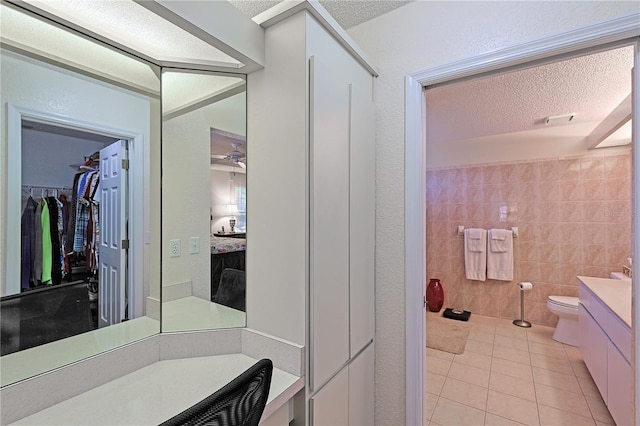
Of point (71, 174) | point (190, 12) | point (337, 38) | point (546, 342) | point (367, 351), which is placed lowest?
point (546, 342)

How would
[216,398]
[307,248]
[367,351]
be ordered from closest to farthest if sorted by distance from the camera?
[216,398] → [307,248] → [367,351]

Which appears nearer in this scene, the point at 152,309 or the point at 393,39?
the point at 152,309

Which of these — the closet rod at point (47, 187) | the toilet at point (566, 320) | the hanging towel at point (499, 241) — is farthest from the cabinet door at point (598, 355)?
the closet rod at point (47, 187)

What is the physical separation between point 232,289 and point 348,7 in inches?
62.4

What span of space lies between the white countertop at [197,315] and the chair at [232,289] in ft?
0.08

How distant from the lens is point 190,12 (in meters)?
0.96

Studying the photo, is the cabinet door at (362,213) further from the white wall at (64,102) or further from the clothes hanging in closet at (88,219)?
the clothes hanging in closet at (88,219)

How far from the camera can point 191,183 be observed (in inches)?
53.8

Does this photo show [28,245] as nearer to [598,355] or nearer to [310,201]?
[310,201]

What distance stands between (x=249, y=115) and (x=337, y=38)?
0.52 meters

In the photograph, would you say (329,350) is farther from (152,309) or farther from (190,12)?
(190,12)

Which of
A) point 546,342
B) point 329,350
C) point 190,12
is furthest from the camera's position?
point 546,342

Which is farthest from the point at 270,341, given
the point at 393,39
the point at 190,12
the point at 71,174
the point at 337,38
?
the point at 393,39

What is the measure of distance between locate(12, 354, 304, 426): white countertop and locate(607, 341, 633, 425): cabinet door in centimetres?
195
